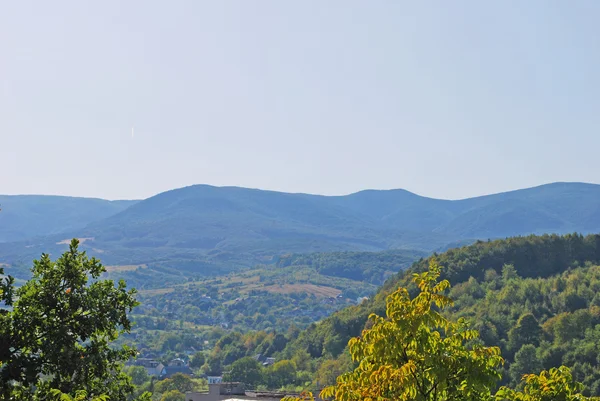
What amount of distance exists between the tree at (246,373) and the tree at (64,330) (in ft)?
375

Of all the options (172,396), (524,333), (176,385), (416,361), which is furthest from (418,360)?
(176,385)

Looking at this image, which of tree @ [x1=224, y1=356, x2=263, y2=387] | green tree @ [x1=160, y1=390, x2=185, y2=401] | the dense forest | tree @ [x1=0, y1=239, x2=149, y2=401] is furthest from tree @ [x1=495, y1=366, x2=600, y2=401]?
tree @ [x1=224, y1=356, x2=263, y2=387]

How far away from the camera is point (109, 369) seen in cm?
1686

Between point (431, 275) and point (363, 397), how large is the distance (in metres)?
2.77

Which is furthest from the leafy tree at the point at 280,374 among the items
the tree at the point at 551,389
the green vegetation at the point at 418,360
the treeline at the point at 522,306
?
the green vegetation at the point at 418,360

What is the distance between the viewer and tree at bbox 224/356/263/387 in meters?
130

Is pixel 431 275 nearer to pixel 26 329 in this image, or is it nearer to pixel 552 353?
pixel 26 329

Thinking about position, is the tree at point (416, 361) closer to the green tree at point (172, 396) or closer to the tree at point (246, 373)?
the green tree at point (172, 396)

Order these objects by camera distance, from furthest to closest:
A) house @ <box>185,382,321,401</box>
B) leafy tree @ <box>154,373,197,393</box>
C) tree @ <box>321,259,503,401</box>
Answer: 1. leafy tree @ <box>154,373,197,393</box>
2. house @ <box>185,382,321,401</box>
3. tree @ <box>321,259,503,401</box>

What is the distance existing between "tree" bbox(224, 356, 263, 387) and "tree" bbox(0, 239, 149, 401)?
4498 inches

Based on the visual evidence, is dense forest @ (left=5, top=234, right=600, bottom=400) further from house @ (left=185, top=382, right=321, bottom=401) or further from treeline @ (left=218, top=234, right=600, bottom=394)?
house @ (left=185, top=382, right=321, bottom=401)

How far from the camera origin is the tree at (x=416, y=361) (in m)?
13.9

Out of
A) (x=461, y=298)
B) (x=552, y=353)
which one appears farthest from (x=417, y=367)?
(x=461, y=298)

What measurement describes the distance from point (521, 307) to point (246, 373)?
133 feet
